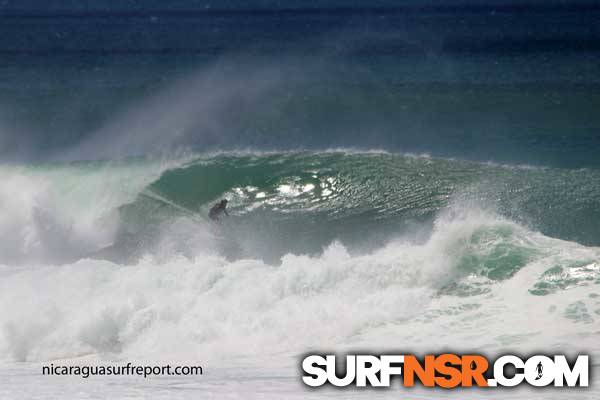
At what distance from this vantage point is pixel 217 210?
71.2 feet

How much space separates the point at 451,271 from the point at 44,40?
4535 centimetres

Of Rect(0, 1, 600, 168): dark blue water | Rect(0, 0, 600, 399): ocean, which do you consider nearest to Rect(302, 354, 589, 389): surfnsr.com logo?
Rect(0, 0, 600, 399): ocean

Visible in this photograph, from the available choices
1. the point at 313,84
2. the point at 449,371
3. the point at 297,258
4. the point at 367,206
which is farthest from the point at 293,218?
the point at 313,84

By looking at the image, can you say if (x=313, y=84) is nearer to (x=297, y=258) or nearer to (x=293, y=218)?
(x=293, y=218)

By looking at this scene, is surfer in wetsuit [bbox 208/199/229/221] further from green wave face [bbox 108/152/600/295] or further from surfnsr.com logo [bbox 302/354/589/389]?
surfnsr.com logo [bbox 302/354/589/389]

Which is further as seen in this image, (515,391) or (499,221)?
(499,221)

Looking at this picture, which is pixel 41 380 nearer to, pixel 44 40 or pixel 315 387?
pixel 315 387

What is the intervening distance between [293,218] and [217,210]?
192cm

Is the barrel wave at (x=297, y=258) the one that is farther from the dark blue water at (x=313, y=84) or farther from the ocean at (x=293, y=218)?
the dark blue water at (x=313, y=84)

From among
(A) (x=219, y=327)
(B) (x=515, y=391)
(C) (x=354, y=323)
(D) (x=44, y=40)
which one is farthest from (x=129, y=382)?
(D) (x=44, y=40)

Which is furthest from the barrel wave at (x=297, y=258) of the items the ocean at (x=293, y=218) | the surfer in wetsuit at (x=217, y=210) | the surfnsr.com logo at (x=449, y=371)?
the surfnsr.com logo at (x=449, y=371)

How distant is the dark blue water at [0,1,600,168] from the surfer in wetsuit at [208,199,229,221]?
7078 millimetres

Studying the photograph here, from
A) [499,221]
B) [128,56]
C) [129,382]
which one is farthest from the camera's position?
[128,56]

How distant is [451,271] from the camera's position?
17031 mm
